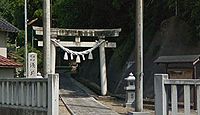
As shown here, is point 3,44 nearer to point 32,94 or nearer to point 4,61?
point 4,61

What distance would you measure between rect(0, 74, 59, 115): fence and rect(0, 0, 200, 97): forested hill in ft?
37.0

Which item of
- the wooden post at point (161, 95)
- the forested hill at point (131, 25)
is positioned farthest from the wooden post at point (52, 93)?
the forested hill at point (131, 25)

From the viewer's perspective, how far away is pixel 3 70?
2325cm

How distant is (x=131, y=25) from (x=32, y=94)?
19659mm

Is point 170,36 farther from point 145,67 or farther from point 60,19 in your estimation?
point 60,19

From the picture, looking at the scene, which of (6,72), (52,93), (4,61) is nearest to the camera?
(52,93)

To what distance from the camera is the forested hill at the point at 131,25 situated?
75.3 ft

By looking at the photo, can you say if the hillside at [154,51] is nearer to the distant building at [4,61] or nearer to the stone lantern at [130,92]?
the stone lantern at [130,92]

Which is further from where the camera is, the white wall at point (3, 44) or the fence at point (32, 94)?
the white wall at point (3, 44)

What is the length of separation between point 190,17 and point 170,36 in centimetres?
309

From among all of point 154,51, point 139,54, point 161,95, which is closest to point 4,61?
point 139,54

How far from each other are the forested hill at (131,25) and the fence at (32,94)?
1128 cm

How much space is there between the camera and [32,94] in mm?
11711

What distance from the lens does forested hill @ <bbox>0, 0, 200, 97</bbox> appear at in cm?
2297
